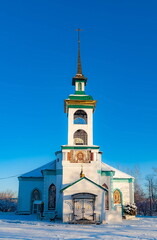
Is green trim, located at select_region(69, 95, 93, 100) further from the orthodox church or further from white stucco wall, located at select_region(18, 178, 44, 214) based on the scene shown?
white stucco wall, located at select_region(18, 178, 44, 214)

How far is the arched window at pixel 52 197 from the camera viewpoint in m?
26.5

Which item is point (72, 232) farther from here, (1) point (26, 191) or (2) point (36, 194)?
(1) point (26, 191)

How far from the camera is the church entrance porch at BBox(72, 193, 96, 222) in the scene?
886 inches

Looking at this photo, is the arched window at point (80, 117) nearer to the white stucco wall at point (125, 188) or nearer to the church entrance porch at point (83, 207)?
the church entrance porch at point (83, 207)

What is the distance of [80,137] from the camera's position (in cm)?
2808

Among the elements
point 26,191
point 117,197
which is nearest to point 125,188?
point 117,197

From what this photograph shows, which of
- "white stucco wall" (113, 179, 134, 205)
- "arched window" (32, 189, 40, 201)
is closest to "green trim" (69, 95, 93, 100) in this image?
"white stucco wall" (113, 179, 134, 205)

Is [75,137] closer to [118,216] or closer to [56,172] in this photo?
[56,172]

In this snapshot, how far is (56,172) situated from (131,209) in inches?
356

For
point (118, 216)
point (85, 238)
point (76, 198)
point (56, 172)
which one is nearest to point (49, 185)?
point (56, 172)

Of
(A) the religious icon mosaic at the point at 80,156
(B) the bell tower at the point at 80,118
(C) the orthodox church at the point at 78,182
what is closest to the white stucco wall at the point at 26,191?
(C) the orthodox church at the point at 78,182

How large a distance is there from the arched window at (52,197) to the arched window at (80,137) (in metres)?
5.00

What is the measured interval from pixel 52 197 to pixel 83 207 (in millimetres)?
5180

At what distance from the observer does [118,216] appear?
940 inches
